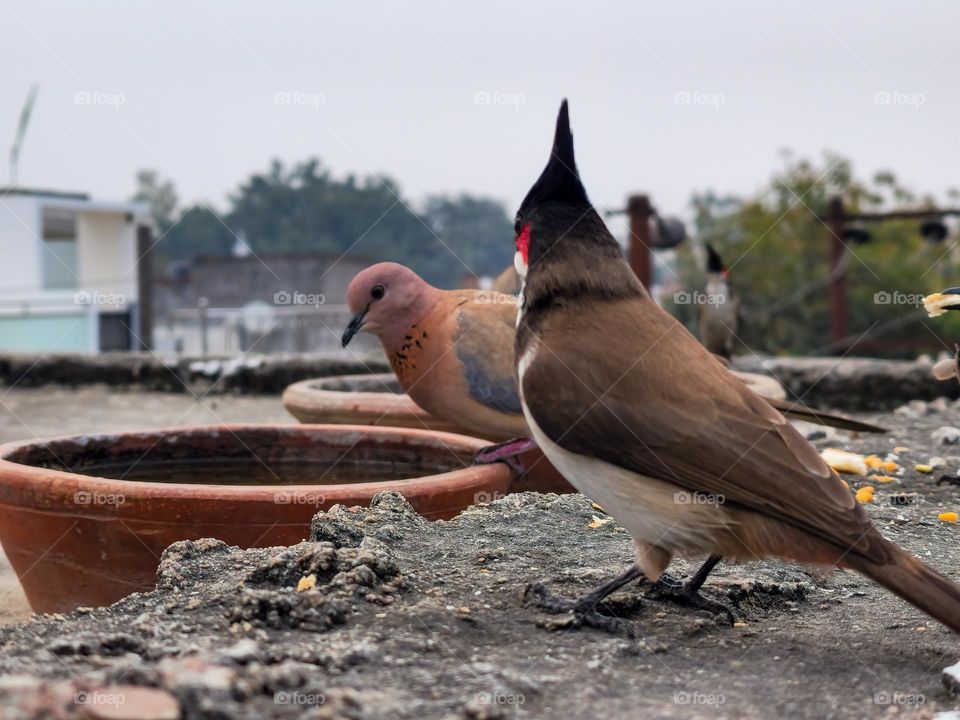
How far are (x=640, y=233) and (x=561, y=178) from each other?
5.69 meters

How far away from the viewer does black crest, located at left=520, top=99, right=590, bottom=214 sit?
8.58 feet

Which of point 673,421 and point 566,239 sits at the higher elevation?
point 566,239

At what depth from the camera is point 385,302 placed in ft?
13.8

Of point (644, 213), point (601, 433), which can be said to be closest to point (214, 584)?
point (601, 433)

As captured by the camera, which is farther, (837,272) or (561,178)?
(837,272)

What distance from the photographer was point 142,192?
62.1m

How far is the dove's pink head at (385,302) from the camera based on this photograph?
4.19 metres

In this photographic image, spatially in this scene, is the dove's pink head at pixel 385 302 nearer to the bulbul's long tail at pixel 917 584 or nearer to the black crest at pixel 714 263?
the bulbul's long tail at pixel 917 584

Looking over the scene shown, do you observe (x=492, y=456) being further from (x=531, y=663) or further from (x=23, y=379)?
(x=23, y=379)

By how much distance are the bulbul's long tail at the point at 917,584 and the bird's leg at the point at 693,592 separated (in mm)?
395

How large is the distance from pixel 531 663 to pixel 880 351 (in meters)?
11.8

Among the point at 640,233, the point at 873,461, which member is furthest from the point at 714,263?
the point at 873,461

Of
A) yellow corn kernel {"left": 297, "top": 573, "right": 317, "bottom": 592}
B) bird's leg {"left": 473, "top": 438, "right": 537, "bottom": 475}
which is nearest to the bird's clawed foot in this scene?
yellow corn kernel {"left": 297, "top": 573, "right": 317, "bottom": 592}

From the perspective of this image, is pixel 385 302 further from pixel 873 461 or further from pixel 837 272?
pixel 837 272
